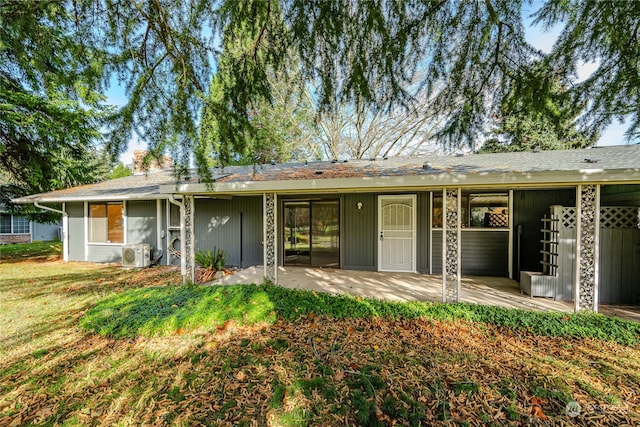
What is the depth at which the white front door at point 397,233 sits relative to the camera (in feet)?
23.8

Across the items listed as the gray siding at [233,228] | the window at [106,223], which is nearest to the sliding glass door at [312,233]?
the gray siding at [233,228]

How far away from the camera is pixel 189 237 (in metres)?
6.20

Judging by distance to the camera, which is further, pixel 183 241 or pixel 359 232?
pixel 359 232

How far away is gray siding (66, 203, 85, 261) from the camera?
958cm

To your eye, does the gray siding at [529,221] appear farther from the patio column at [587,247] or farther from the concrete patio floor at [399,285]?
the patio column at [587,247]

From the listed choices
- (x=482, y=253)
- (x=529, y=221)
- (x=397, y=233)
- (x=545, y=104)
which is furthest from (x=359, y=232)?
(x=545, y=104)

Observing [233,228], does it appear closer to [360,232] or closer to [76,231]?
[360,232]

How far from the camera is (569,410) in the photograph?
7.89 feet

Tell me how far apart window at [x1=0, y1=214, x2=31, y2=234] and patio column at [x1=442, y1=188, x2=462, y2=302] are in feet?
75.3

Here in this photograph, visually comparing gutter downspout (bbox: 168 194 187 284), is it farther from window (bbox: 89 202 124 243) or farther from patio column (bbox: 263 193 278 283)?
window (bbox: 89 202 124 243)

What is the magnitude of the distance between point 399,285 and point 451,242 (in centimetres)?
163

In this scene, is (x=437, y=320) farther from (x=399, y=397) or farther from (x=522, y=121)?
(x=522, y=121)

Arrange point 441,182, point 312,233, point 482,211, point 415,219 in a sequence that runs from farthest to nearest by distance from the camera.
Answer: point 312,233
point 415,219
point 482,211
point 441,182

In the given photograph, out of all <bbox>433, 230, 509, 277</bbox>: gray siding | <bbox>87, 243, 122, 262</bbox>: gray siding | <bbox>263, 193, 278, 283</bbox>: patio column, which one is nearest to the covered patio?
<bbox>433, 230, 509, 277</bbox>: gray siding
